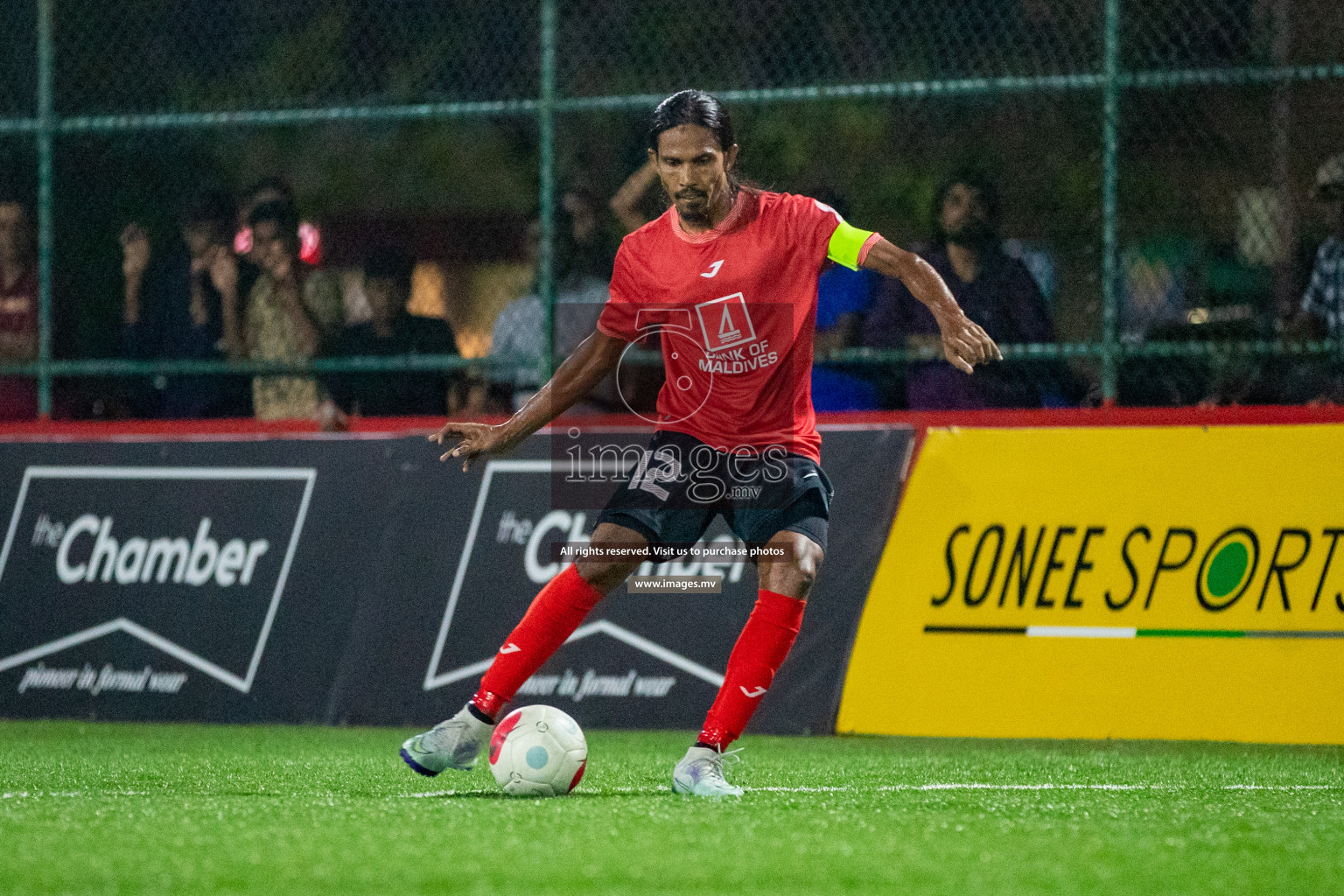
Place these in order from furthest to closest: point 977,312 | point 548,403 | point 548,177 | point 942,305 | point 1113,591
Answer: point 548,177
point 977,312
point 1113,591
point 548,403
point 942,305

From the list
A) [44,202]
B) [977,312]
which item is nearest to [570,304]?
[977,312]

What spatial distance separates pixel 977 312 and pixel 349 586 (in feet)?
10.3

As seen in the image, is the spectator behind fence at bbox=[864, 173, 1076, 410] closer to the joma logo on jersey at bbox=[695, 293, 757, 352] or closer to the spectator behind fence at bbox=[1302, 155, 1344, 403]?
the spectator behind fence at bbox=[1302, 155, 1344, 403]

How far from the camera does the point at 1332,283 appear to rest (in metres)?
7.86

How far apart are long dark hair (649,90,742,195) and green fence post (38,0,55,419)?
17.1ft

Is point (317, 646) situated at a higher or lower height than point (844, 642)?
lower

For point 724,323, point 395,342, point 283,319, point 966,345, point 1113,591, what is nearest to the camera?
point 966,345

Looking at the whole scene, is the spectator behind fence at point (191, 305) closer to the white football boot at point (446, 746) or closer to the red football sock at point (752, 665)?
the white football boot at point (446, 746)

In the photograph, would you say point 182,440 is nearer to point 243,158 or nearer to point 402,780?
point 402,780

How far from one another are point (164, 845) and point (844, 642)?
4066mm

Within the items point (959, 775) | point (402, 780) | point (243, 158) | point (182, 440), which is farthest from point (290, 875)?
point (243, 158)

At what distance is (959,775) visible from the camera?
6.20 meters

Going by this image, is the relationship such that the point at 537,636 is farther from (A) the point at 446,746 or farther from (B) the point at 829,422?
(B) the point at 829,422

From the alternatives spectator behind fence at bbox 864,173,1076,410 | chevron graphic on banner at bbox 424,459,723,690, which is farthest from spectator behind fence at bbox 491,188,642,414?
spectator behind fence at bbox 864,173,1076,410
